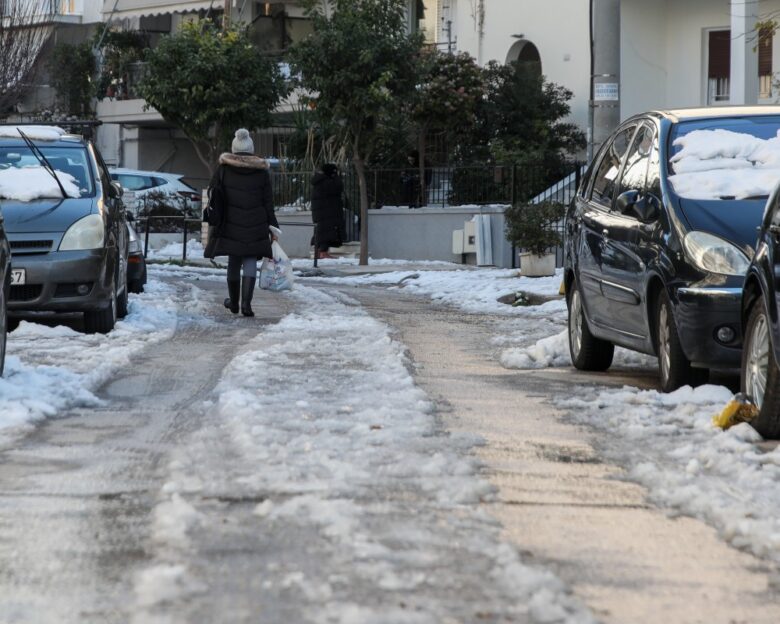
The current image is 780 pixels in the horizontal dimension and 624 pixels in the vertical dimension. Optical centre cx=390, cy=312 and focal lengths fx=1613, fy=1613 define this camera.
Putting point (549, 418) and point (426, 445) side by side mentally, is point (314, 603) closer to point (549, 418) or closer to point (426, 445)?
point (426, 445)

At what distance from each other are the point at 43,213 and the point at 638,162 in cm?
512

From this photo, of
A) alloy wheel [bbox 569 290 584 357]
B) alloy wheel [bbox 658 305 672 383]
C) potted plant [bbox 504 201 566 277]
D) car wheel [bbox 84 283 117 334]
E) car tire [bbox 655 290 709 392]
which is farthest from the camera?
potted plant [bbox 504 201 566 277]

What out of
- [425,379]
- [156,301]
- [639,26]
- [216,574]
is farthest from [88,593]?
[639,26]

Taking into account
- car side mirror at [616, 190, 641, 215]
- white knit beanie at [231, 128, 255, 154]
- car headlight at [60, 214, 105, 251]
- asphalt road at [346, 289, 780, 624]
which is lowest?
asphalt road at [346, 289, 780, 624]

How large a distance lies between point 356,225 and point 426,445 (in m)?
24.3

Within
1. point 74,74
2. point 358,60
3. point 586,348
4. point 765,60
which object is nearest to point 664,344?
point 586,348

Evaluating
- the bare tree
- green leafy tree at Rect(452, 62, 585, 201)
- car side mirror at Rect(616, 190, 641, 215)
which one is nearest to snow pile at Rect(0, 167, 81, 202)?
car side mirror at Rect(616, 190, 641, 215)

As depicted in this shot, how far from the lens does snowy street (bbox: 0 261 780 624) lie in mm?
4285

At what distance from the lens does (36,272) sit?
40.2 feet

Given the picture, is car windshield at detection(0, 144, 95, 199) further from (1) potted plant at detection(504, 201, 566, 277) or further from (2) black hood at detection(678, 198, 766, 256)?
(1) potted plant at detection(504, 201, 566, 277)

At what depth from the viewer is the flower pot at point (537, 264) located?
20469 mm

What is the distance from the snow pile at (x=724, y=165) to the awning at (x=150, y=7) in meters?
34.4

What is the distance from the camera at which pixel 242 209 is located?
48.4 feet

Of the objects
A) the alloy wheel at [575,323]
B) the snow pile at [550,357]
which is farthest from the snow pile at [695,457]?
the snow pile at [550,357]
